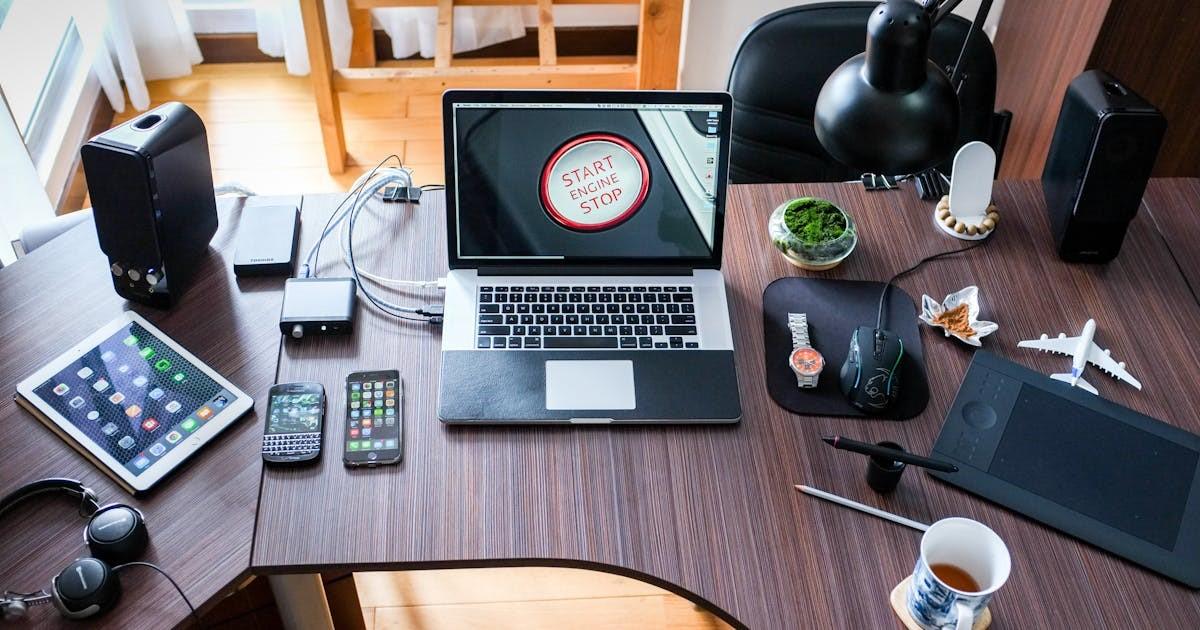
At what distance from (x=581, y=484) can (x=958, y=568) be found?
1.30ft

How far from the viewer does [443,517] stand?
3.52 ft

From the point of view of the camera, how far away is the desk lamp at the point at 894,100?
1009mm

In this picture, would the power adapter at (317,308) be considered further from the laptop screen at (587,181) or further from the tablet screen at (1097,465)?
the tablet screen at (1097,465)

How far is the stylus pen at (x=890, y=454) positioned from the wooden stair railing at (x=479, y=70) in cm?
150

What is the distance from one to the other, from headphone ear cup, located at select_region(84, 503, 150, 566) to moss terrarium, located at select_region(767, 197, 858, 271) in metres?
0.86

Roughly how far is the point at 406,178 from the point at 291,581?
22.7 inches

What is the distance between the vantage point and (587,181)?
1.25 m

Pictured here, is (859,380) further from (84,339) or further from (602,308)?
(84,339)

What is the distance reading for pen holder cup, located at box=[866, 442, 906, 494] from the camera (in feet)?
3.57

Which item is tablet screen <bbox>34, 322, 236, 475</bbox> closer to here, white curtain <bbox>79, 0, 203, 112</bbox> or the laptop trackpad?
the laptop trackpad

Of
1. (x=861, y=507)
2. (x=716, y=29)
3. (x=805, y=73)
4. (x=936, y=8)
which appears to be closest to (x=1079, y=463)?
(x=861, y=507)

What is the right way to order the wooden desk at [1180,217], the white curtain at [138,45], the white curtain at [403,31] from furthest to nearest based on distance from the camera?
the white curtain at [403,31] → the white curtain at [138,45] → the wooden desk at [1180,217]

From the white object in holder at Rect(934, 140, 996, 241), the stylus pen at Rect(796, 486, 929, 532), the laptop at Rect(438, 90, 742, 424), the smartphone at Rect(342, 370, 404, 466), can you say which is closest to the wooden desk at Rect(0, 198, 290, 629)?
the smartphone at Rect(342, 370, 404, 466)

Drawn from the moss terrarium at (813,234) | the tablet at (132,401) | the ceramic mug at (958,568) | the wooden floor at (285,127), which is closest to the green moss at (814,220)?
the moss terrarium at (813,234)
